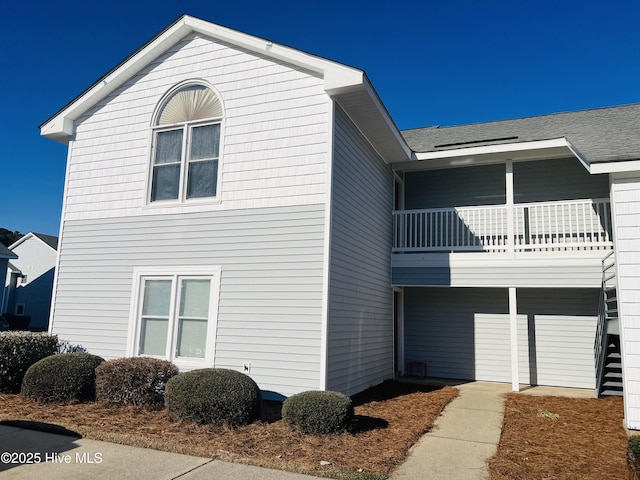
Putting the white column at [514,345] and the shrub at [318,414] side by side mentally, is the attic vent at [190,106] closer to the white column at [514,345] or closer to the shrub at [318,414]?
the shrub at [318,414]

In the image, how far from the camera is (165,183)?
9367 mm

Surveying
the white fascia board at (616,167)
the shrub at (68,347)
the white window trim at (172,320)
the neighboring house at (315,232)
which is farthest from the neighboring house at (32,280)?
the white fascia board at (616,167)

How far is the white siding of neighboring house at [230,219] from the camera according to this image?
7.78 metres

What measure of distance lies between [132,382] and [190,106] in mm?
5417

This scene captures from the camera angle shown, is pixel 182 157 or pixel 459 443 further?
pixel 182 157

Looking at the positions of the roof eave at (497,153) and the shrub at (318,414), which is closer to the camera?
the shrub at (318,414)

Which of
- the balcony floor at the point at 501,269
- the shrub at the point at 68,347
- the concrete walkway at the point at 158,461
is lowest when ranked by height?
the concrete walkway at the point at 158,461

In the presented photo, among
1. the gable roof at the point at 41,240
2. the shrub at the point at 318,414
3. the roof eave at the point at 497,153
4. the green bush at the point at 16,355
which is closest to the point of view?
the shrub at the point at 318,414

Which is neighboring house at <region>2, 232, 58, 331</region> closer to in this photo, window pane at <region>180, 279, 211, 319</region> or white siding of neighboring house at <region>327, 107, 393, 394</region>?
window pane at <region>180, 279, 211, 319</region>

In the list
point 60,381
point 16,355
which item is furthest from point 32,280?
point 60,381

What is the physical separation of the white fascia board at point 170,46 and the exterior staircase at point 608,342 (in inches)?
229

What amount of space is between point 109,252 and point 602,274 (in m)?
10.1

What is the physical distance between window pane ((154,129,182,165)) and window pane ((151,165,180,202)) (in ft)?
0.54

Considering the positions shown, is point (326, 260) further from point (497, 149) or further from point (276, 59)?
point (497, 149)
